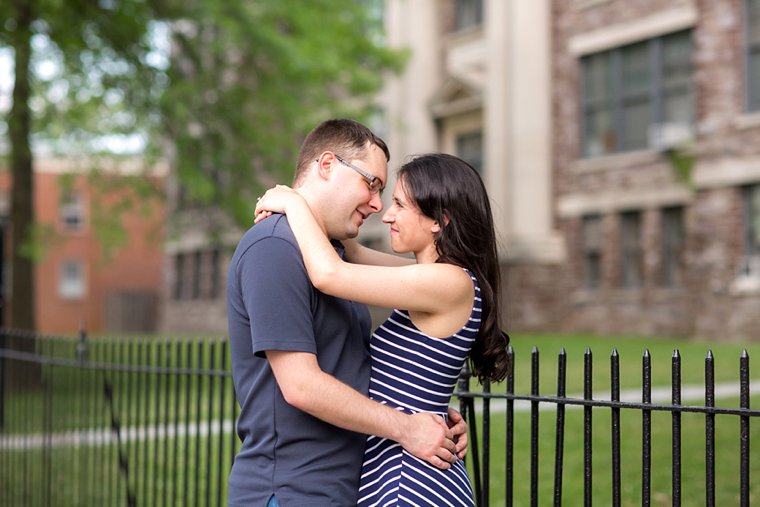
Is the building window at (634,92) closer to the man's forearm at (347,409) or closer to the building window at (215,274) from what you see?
the building window at (215,274)

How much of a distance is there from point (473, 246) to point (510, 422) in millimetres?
1147

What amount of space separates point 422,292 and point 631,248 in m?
22.4

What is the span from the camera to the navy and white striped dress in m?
3.17

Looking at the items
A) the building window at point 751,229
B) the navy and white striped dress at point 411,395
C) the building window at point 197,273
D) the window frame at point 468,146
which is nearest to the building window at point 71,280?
the building window at point 197,273

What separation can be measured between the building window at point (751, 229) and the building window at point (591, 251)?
4120 millimetres

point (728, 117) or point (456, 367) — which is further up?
point (728, 117)

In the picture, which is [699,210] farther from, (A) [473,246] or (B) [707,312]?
(A) [473,246]

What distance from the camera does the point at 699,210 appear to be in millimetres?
22766

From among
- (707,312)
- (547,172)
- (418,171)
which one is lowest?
(707,312)

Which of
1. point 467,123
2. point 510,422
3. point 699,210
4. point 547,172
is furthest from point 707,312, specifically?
point 510,422

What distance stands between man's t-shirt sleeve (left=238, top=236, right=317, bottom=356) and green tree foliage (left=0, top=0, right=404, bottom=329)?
13.5 metres

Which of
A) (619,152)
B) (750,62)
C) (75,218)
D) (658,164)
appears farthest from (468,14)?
(75,218)

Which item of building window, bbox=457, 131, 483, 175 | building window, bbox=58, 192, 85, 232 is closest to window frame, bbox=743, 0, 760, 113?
building window, bbox=457, 131, 483, 175

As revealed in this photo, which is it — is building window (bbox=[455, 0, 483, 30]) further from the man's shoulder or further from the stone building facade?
the man's shoulder
